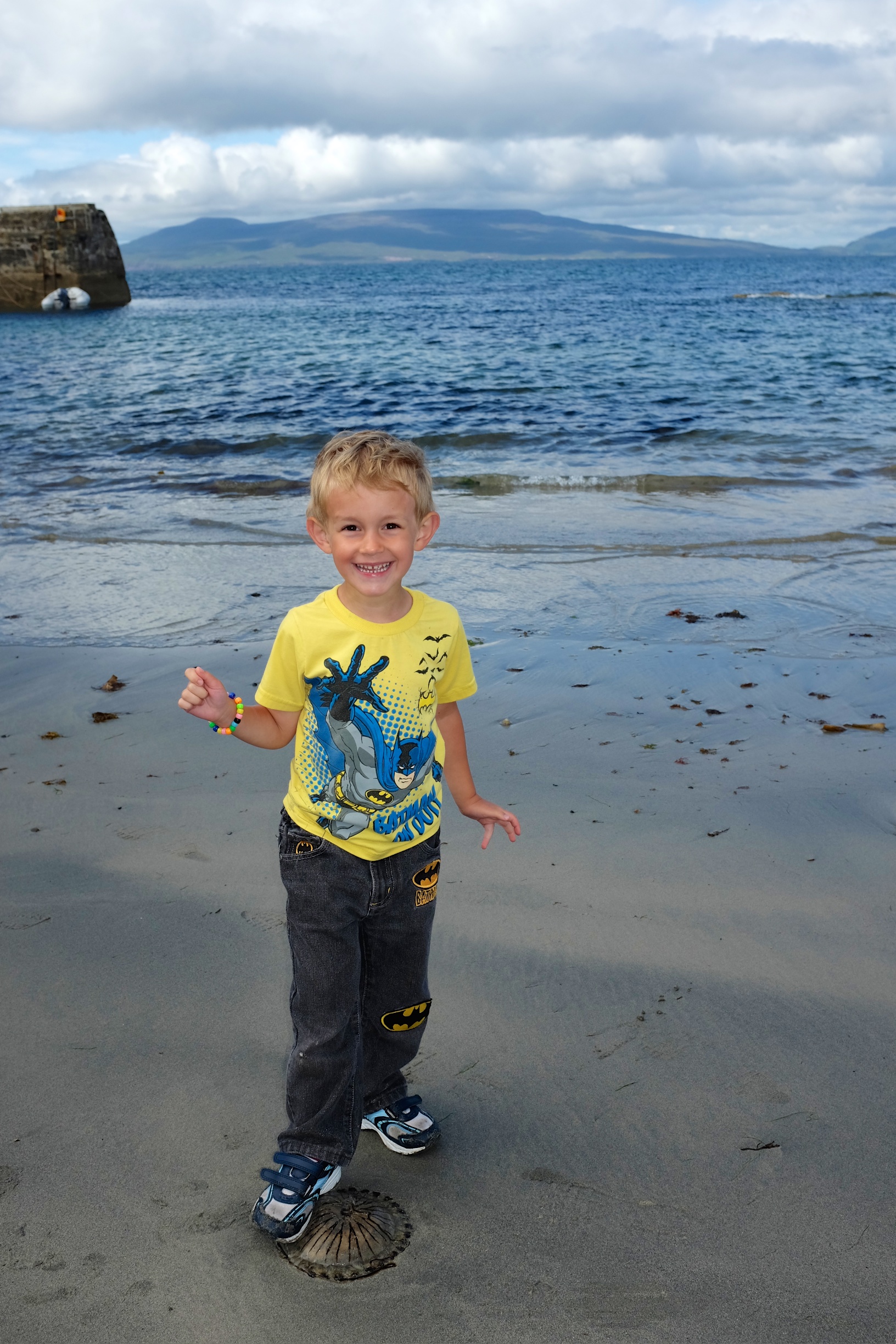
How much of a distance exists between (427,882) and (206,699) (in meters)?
0.62

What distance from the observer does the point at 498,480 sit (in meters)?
11.5

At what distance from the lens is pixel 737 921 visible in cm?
299

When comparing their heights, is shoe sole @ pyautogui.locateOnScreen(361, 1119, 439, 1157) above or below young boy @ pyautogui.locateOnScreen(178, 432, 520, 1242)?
below

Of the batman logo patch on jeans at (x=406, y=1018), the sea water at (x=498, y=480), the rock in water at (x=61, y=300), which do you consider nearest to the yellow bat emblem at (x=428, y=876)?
the batman logo patch on jeans at (x=406, y=1018)

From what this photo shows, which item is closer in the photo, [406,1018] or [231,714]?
[231,714]


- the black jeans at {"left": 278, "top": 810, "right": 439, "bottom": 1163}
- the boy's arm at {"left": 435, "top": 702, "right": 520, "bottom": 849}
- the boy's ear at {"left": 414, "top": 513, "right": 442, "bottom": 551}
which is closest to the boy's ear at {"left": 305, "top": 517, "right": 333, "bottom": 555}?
the boy's ear at {"left": 414, "top": 513, "right": 442, "bottom": 551}

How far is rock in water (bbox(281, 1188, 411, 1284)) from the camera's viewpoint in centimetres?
195

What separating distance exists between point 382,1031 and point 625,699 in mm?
2768

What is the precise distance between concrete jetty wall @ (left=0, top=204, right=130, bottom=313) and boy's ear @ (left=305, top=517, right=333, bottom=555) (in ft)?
194

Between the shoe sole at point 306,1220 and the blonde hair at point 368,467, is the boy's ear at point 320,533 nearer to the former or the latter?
the blonde hair at point 368,467

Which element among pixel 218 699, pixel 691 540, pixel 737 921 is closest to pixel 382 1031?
pixel 218 699

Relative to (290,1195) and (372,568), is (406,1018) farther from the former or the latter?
(372,568)

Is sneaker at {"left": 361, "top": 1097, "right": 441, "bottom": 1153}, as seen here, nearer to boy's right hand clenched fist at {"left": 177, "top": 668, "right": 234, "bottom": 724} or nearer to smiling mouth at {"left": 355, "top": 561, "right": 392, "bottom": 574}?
boy's right hand clenched fist at {"left": 177, "top": 668, "right": 234, "bottom": 724}

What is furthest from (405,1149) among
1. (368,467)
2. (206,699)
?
(368,467)
